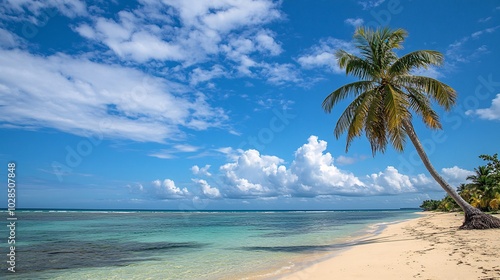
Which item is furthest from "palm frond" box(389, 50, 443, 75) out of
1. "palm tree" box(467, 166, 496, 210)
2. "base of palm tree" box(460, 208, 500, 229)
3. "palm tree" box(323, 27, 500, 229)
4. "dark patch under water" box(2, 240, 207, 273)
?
"palm tree" box(467, 166, 496, 210)

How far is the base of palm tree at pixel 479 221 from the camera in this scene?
1466 cm

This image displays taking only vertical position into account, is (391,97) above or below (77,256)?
above

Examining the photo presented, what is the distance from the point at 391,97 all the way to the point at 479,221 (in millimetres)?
7505

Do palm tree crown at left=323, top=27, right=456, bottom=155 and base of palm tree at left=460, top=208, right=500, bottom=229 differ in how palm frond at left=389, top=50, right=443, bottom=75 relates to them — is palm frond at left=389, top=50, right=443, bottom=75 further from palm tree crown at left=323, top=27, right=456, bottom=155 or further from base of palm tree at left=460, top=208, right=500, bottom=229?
base of palm tree at left=460, top=208, right=500, bottom=229

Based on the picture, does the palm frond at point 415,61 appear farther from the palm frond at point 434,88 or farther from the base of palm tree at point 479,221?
the base of palm tree at point 479,221

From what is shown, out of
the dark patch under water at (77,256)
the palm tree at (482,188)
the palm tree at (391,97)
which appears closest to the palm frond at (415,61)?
the palm tree at (391,97)

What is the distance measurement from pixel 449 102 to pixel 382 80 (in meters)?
3.36

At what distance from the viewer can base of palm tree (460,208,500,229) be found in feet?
48.1

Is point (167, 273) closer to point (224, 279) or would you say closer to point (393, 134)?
point (224, 279)

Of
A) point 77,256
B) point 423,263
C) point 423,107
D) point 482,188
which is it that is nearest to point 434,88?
point 423,107

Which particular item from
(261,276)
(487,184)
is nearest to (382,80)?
(261,276)

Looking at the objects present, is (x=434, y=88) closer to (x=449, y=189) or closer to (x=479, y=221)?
(x=449, y=189)

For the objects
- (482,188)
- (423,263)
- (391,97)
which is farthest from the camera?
(482,188)

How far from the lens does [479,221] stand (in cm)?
1503
